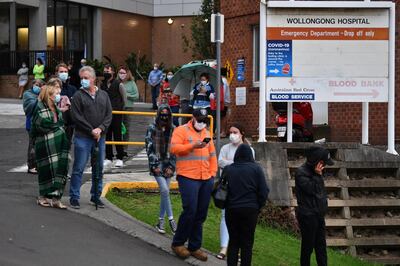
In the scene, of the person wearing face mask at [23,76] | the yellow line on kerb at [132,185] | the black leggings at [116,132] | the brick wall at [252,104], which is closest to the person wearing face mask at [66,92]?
the yellow line on kerb at [132,185]

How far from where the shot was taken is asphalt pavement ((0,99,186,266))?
27.1ft

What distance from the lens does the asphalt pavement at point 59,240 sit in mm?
8258

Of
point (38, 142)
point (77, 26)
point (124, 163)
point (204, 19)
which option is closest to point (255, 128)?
point (124, 163)

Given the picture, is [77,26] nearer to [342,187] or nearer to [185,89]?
[185,89]

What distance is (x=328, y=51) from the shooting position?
44.6 ft

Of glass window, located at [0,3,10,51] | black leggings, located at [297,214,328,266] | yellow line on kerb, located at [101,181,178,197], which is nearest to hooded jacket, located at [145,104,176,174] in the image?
black leggings, located at [297,214,328,266]

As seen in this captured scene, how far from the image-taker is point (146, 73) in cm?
3709

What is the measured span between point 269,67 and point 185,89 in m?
5.78

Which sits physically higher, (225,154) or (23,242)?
(225,154)

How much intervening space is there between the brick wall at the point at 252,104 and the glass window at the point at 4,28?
65.5ft

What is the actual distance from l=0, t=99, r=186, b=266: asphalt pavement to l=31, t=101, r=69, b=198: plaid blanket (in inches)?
13.2

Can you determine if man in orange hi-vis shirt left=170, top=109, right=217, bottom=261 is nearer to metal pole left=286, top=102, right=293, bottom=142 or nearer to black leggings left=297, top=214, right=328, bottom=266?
black leggings left=297, top=214, right=328, bottom=266

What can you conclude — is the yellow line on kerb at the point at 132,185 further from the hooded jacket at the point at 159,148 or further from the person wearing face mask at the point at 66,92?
the hooded jacket at the point at 159,148

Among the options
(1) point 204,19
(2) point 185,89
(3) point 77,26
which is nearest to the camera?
(2) point 185,89
